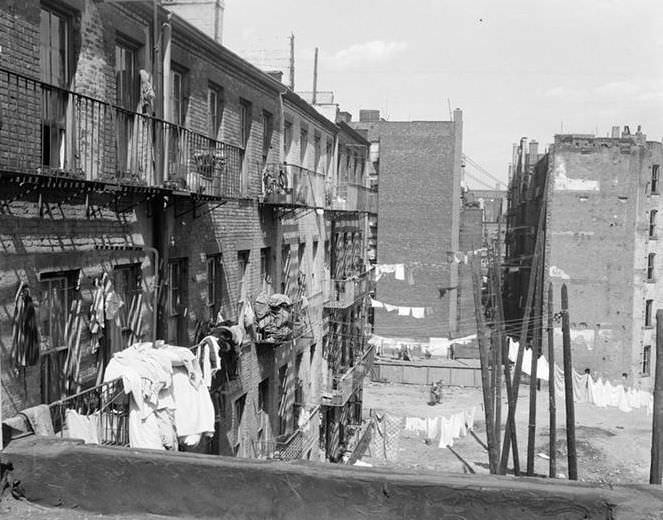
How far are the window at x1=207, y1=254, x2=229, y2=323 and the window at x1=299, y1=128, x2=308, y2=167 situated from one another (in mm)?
7953

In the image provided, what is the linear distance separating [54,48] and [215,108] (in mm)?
5731

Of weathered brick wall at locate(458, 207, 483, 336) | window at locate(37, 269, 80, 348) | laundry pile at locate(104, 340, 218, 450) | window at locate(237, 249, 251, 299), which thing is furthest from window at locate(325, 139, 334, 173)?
weathered brick wall at locate(458, 207, 483, 336)

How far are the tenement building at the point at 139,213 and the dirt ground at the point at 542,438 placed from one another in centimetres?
1018

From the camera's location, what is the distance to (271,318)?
53.6 feet

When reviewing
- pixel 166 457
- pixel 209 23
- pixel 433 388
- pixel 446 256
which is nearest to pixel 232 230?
pixel 209 23

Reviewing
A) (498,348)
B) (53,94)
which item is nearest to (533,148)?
(498,348)

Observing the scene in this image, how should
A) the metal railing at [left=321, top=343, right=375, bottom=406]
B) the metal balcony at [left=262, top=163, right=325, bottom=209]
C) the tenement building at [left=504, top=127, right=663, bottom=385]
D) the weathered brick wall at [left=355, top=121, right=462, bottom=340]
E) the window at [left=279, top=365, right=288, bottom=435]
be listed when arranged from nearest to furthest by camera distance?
the metal balcony at [left=262, top=163, right=325, bottom=209], the window at [left=279, top=365, right=288, bottom=435], the metal railing at [left=321, top=343, right=375, bottom=406], the tenement building at [left=504, top=127, right=663, bottom=385], the weathered brick wall at [left=355, top=121, right=462, bottom=340]

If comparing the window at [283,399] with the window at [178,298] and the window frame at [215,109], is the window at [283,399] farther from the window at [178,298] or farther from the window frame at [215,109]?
the window frame at [215,109]

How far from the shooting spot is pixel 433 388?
128 ft

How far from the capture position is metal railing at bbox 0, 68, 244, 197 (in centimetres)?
784

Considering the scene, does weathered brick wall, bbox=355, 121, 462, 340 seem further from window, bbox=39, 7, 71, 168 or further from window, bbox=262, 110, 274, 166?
Answer: window, bbox=39, 7, 71, 168

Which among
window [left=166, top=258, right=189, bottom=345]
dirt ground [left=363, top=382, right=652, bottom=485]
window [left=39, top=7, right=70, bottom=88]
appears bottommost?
dirt ground [left=363, top=382, right=652, bottom=485]

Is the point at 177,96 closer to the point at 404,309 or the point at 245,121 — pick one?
the point at 245,121

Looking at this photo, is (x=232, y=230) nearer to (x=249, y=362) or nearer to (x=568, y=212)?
(x=249, y=362)
